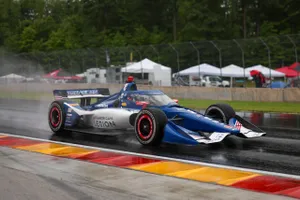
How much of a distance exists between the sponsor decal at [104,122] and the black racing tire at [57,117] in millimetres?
1080

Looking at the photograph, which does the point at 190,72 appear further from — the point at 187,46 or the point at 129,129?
the point at 129,129

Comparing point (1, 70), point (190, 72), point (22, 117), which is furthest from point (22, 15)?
point (22, 117)

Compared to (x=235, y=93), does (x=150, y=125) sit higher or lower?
lower

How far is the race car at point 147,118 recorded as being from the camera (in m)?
9.82

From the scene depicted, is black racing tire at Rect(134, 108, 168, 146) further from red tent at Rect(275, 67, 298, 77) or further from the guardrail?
red tent at Rect(275, 67, 298, 77)

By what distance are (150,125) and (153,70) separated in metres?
25.2

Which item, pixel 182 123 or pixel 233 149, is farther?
pixel 182 123

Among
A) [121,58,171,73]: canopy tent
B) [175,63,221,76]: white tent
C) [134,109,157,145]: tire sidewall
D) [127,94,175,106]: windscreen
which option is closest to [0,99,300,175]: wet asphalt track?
[134,109,157,145]: tire sidewall

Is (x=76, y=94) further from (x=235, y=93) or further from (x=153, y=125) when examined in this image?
(x=235, y=93)

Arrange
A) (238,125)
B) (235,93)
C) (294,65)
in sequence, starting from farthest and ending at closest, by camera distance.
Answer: (294,65)
(235,93)
(238,125)

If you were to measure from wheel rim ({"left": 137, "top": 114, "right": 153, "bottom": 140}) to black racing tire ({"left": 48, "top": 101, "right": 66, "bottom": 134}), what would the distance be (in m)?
3.04

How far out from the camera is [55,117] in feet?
42.6

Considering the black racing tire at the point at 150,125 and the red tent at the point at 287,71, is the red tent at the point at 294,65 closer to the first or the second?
the red tent at the point at 287,71

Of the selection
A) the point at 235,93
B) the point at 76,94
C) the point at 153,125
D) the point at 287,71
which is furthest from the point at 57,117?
the point at 287,71
